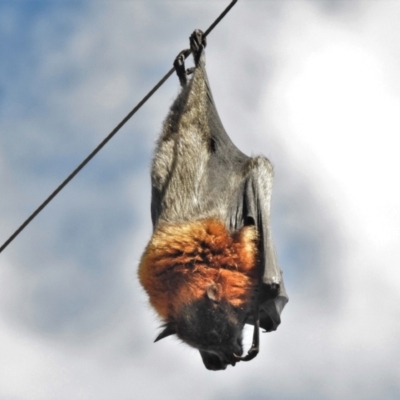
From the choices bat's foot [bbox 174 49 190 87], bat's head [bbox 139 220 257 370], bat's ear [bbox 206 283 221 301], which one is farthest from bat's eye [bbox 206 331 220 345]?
bat's foot [bbox 174 49 190 87]

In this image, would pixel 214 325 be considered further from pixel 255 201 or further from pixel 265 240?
pixel 255 201

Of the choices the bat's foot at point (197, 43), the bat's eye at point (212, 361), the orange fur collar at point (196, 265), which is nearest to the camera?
the orange fur collar at point (196, 265)

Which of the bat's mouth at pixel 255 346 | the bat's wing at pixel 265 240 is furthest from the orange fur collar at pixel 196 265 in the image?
the bat's mouth at pixel 255 346

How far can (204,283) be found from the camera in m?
8.58

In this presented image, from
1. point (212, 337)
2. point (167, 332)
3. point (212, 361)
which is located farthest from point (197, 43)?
point (212, 361)

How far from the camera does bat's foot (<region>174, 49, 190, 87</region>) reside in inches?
404

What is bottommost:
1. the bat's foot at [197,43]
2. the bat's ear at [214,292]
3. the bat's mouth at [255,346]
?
the bat's mouth at [255,346]

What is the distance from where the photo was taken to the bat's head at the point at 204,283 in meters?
8.52

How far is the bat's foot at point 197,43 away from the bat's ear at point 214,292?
9.33ft

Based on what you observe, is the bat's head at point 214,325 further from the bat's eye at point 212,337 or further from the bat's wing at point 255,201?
the bat's wing at point 255,201

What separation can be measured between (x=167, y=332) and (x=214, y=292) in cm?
67

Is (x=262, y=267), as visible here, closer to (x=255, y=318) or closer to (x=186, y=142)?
(x=255, y=318)

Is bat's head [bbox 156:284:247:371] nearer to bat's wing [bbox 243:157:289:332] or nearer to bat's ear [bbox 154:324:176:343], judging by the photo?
bat's ear [bbox 154:324:176:343]

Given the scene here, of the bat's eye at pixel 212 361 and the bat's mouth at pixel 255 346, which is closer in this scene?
the bat's mouth at pixel 255 346
